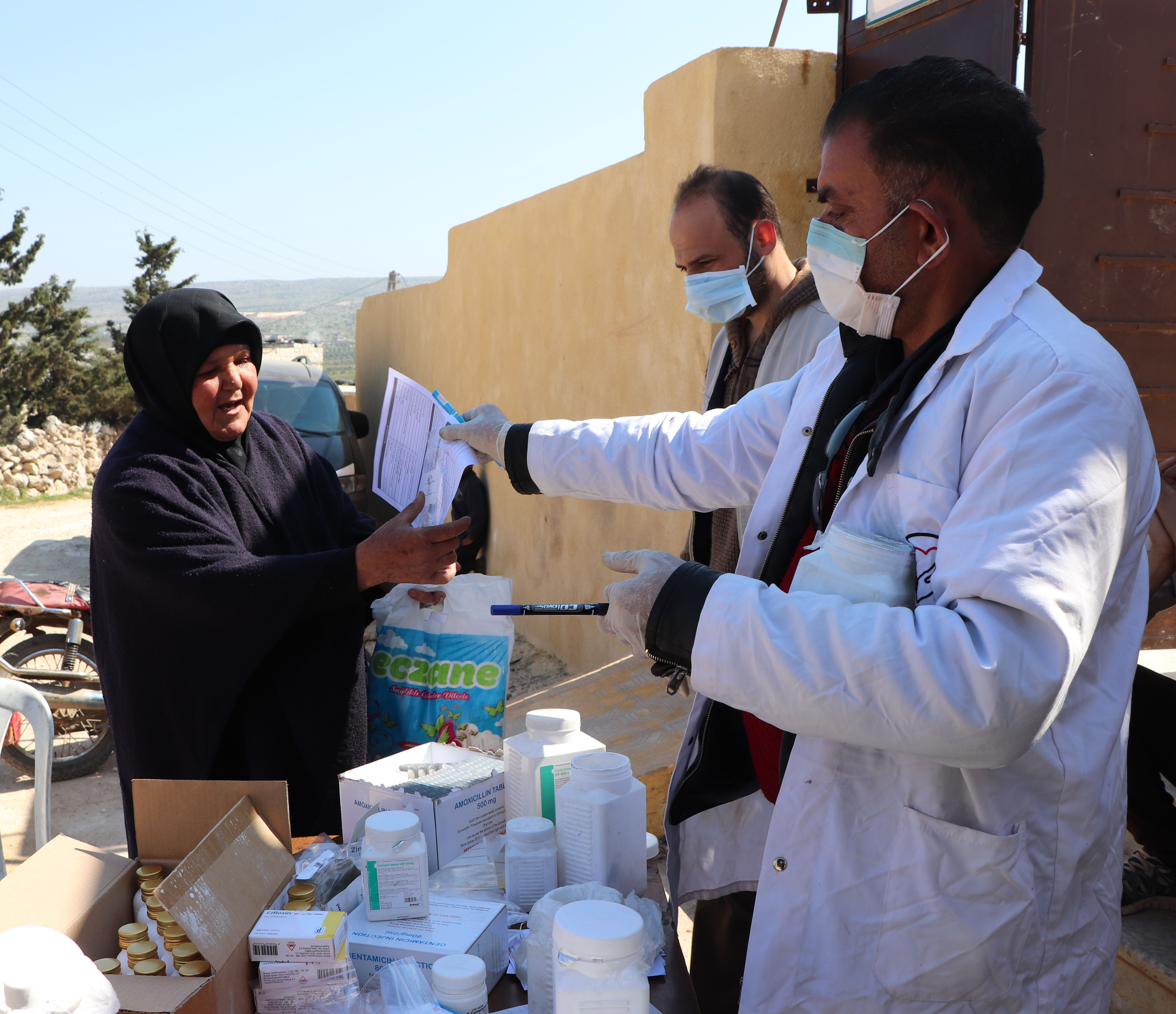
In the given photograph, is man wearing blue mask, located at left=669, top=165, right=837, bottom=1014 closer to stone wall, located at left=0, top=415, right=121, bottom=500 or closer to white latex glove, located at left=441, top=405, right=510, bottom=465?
white latex glove, located at left=441, top=405, right=510, bottom=465

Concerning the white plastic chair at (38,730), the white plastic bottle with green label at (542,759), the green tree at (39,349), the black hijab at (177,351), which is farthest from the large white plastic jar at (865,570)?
the green tree at (39,349)

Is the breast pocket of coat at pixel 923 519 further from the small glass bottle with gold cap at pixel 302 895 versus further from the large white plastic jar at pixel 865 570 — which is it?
the small glass bottle with gold cap at pixel 302 895

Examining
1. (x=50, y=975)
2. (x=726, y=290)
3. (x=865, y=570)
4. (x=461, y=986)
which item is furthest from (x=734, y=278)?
(x=50, y=975)

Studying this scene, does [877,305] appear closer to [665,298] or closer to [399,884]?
[399,884]

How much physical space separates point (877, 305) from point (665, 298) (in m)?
3.57

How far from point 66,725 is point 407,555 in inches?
158

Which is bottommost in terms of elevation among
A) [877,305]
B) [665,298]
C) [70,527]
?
[70,527]

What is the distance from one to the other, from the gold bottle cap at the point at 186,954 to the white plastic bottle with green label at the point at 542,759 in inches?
22.4

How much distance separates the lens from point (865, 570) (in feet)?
3.91

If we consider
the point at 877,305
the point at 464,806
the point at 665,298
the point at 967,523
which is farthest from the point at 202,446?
the point at 665,298

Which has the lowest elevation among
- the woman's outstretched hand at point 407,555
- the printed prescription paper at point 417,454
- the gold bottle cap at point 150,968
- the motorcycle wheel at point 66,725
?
the motorcycle wheel at point 66,725

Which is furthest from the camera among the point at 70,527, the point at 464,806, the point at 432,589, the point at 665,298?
the point at 70,527

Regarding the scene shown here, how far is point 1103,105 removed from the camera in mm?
3373

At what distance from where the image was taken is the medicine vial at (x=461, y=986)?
1.20m
